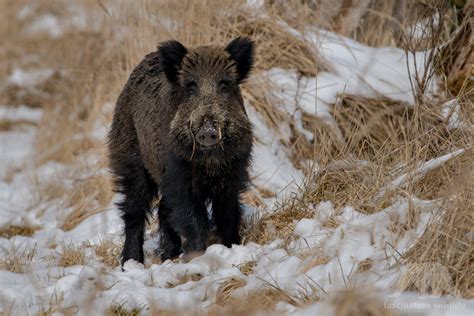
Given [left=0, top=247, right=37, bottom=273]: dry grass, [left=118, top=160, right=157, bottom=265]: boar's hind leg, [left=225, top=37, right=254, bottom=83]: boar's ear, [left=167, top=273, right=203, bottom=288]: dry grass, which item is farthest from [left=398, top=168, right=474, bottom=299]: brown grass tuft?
[left=118, top=160, right=157, bottom=265]: boar's hind leg

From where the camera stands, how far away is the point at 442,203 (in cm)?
438

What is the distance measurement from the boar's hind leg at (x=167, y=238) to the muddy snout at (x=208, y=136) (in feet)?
4.67

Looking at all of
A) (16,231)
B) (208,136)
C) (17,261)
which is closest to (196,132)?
(208,136)

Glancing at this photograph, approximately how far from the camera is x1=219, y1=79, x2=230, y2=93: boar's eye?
5.63m

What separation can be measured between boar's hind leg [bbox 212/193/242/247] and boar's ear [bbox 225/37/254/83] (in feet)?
2.96

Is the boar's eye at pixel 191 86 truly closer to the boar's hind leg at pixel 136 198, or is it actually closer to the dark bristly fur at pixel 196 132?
the dark bristly fur at pixel 196 132

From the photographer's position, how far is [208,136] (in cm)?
526

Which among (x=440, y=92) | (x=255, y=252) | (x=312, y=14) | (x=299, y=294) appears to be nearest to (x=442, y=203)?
(x=299, y=294)

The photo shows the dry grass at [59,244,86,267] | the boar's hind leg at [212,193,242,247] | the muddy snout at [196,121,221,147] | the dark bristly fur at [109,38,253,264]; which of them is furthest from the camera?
the dry grass at [59,244,86,267]

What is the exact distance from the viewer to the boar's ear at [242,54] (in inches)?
229

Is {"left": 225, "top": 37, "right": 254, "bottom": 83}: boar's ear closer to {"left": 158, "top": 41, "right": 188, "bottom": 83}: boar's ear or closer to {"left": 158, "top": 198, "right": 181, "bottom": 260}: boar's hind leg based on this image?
{"left": 158, "top": 41, "right": 188, "bottom": 83}: boar's ear

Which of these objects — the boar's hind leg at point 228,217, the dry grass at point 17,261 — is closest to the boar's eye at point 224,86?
the boar's hind leg at point 228,217

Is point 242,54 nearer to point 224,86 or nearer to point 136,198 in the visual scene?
point 224,86

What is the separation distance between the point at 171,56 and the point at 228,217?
1.28 meters
